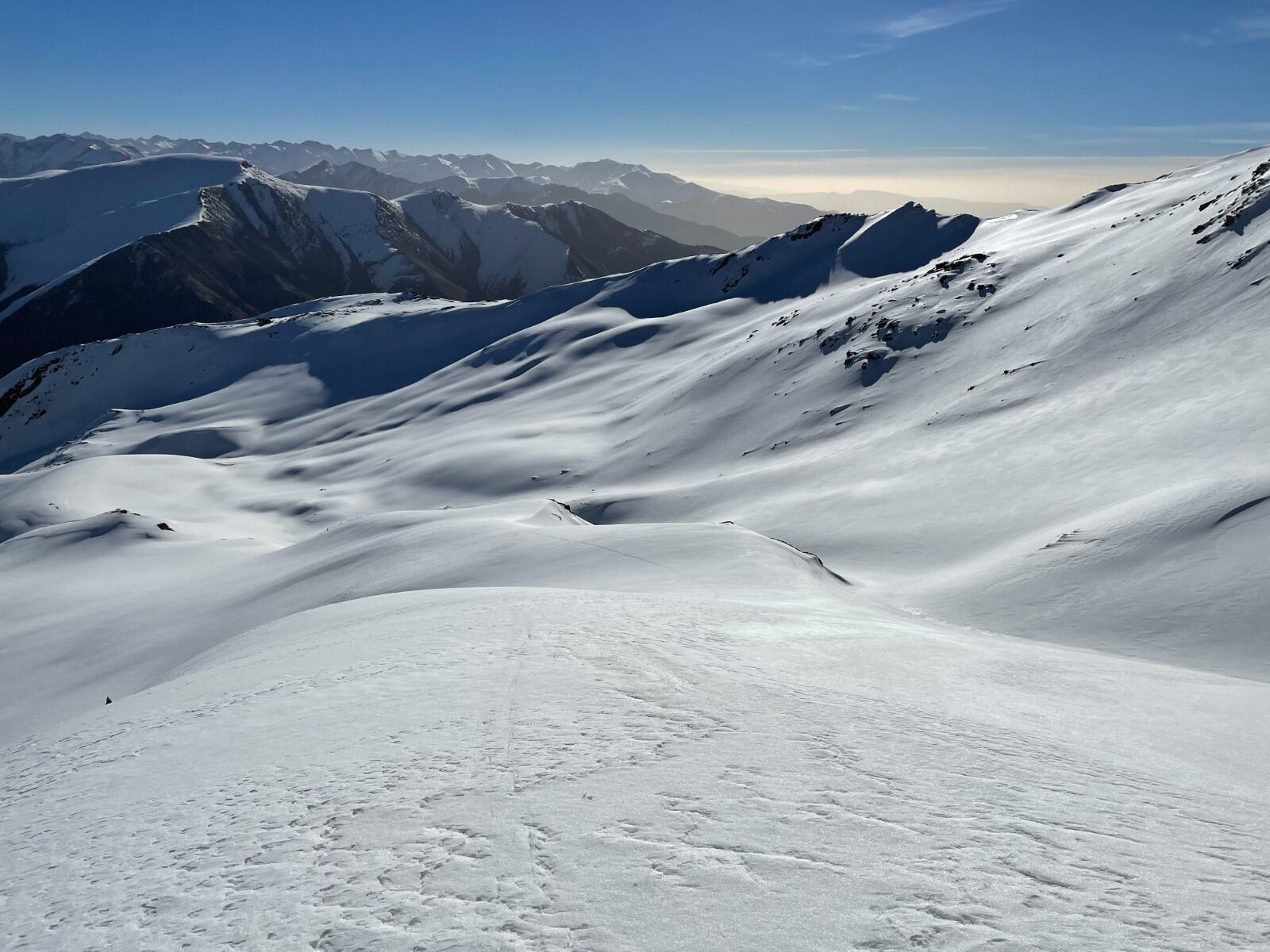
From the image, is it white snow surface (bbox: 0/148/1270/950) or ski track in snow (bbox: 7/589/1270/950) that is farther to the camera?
white snow surface (bbox: 0/148/1270/950)

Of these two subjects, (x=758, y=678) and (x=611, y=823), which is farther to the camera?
(x=758, y=678)

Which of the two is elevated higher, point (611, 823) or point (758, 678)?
point (611, 823)

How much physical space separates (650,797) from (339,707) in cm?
538

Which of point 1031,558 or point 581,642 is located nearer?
point 581,642

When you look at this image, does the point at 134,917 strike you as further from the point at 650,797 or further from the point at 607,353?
the point at 607,353

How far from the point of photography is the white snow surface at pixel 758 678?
535 centimetres

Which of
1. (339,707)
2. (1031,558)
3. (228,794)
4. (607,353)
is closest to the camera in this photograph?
(228,794)

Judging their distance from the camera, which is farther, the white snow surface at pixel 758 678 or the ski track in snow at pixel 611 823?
the white snow surface at pixel 758 678

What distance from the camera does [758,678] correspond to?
10641 millimetres

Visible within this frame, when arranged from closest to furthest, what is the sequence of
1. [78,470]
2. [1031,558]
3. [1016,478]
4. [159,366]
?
[1031,558], [1016,478], [78,470], [159,366]

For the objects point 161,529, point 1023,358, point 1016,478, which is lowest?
point 161,529

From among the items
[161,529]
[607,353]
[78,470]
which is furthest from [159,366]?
[161,529]

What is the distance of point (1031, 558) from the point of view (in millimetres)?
20750

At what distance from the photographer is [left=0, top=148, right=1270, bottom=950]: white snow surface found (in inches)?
211
